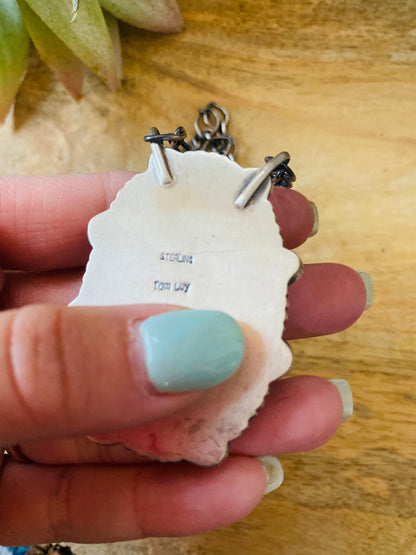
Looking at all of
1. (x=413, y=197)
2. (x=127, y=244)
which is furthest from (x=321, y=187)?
(x=127, y=244)

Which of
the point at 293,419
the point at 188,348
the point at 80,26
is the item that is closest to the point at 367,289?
the point at 293,419

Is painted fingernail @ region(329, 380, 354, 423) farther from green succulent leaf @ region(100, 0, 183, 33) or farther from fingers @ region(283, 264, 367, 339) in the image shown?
green succulent leaf @ region(100, 0, 183, 33)

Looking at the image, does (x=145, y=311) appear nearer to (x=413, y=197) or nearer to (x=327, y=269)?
(x=327, y=269)

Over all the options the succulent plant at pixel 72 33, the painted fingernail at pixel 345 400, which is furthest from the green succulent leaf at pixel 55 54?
the painted fingernail at pixel 345 400

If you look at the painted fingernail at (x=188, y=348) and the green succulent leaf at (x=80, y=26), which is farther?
the green succulent leaf at (x=80, y=26)

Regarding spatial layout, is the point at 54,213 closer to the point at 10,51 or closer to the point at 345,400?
the point at 10,51

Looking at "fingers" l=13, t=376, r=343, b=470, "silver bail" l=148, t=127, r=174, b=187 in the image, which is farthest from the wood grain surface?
"silver bail" l=148, t=127, r=174, b=187

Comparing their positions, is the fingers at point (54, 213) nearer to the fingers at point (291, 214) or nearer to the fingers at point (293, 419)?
the fingers at point (291, 214)

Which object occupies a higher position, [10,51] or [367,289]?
[10,51]
